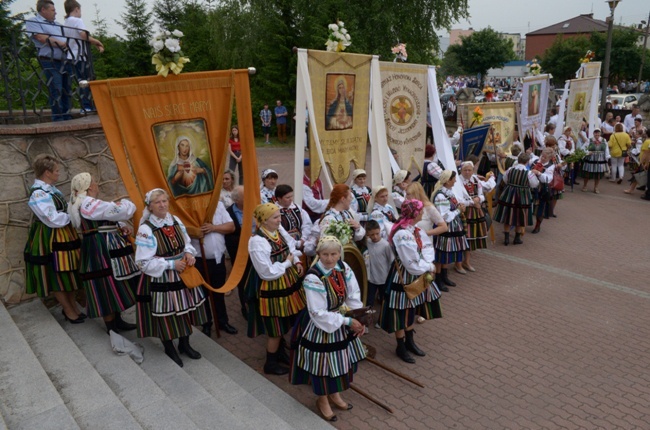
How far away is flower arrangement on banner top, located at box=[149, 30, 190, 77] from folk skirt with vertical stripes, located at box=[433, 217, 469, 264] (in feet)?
14.4

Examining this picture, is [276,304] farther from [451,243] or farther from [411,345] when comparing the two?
[451,243]

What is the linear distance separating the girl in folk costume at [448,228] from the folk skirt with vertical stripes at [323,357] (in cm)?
333

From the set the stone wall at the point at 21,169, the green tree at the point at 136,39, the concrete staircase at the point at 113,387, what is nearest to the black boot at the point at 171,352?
the concrete staircase at the point at 113,387

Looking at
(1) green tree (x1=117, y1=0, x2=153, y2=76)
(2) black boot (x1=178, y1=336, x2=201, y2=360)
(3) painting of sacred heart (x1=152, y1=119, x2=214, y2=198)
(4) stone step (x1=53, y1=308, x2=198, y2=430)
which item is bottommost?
(2) black boot (x1=178, y1=336, x2=201, y2=360)

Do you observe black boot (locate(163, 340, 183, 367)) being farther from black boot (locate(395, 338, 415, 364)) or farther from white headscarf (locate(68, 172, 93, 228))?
black boot (locate(395, 338, 415, 364))

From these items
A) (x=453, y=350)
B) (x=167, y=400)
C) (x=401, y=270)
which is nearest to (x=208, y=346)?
(x=167, y=400)

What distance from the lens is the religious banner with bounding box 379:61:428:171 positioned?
7035 mm

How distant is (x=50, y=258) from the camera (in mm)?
4934

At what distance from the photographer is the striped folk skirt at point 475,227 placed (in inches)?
309

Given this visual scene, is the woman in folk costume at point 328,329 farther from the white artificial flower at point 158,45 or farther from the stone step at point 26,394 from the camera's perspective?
the white artificial flower at point 158,45

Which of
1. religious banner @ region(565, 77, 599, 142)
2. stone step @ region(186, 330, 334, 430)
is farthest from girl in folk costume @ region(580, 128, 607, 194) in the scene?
stone step @ region(186, 330, 334, 430)

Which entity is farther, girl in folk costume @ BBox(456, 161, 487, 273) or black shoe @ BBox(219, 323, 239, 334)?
girl in folk costume @ BBox(456, 161, 487, 273)

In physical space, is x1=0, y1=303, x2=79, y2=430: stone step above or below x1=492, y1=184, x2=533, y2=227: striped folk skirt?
below

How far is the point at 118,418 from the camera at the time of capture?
3604mm
